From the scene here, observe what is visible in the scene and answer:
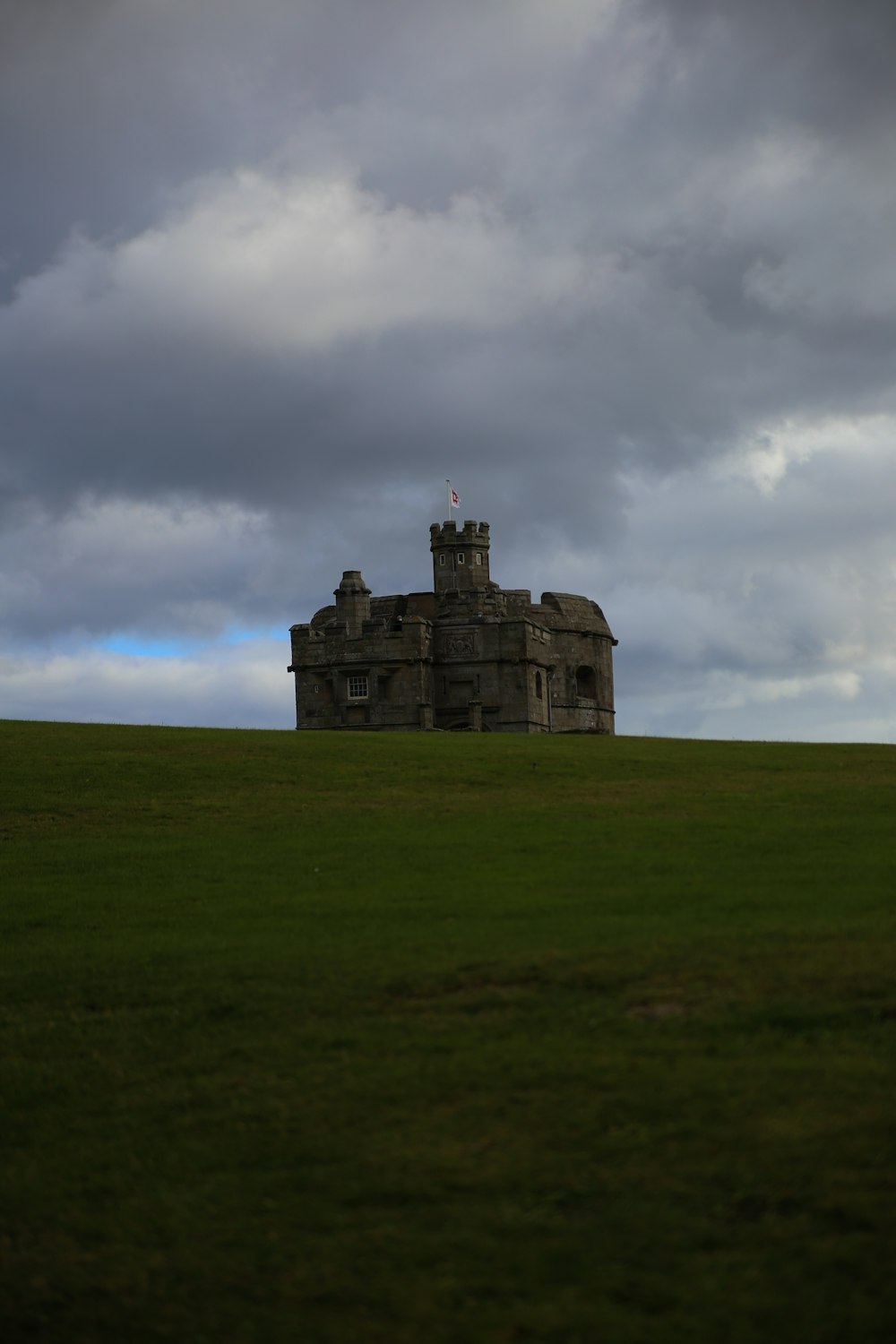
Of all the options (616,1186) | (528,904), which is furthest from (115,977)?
(616,1186)

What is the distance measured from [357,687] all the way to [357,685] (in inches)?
5.1

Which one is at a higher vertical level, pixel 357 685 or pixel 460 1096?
pixel 357 685

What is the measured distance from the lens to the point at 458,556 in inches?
2763

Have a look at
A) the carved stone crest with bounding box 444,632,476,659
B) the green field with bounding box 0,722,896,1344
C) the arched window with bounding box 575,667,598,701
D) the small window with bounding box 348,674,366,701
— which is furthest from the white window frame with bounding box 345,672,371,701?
the green field with bounding box 0,722,896,1344

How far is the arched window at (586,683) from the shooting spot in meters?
72.6

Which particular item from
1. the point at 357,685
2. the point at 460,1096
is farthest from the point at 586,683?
the point at 460,1096

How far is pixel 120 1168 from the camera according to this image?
842cm

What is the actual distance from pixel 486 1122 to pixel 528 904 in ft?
19.0

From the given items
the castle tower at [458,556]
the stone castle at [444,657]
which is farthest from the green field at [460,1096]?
the castle tower at [458,556]

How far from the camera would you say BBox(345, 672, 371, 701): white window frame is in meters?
67.0

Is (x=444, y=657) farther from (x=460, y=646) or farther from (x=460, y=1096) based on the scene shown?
(x=460, y=1096)

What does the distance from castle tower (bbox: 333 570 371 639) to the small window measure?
10.1 ft

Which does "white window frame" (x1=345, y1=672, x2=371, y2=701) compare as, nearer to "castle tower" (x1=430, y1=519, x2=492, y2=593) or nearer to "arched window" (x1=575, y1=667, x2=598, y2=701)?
"castle tower" (x1=430, y1=519, x2=492, y2=593)

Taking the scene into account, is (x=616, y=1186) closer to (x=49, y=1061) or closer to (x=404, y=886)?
(x=49, y=1061)
